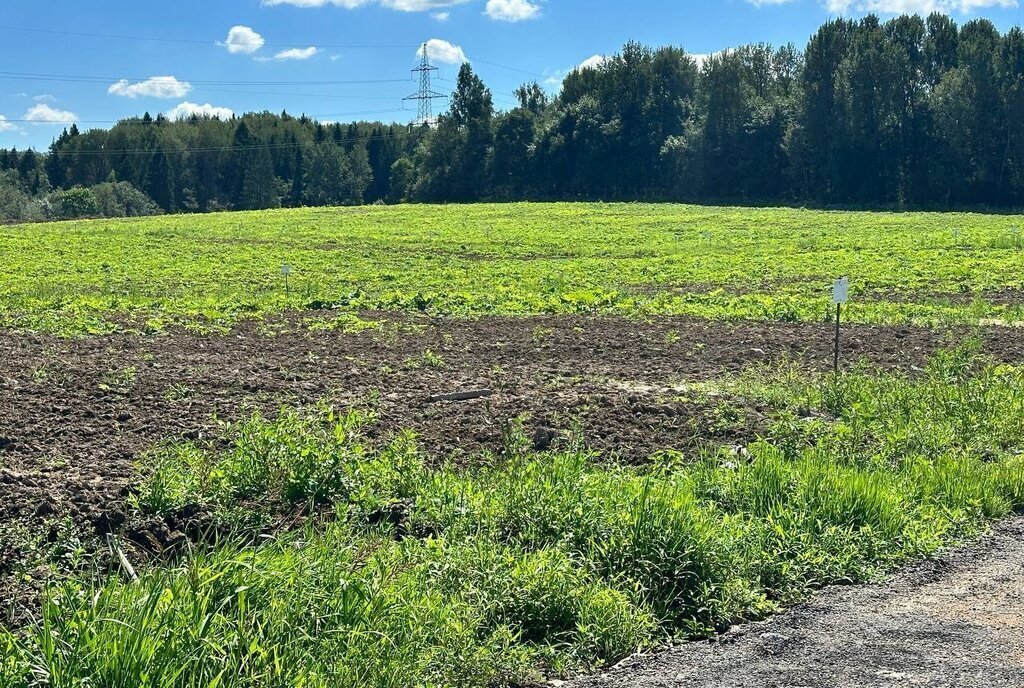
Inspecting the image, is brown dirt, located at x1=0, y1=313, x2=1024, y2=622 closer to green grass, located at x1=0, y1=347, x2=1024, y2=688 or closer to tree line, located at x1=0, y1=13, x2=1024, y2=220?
green grass, located at x1=0, y1=347, x2=1024, y2=688

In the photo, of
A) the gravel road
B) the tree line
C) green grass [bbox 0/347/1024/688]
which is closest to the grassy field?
green grass [bbox 0/347/1024/688]

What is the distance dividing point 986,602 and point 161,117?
150 m

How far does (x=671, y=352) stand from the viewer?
11.7 meters

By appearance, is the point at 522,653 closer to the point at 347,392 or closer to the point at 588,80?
the point at 347,392

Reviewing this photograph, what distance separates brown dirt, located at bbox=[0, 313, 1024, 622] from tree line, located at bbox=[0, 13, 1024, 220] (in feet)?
184

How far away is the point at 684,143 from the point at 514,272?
62.7 meters

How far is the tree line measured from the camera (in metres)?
65.4

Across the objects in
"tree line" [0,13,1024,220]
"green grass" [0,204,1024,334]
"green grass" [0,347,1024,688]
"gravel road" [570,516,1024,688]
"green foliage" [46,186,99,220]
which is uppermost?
"tree line" [0,13,1024,220]

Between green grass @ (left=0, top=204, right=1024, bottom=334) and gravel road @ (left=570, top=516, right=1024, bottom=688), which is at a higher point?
green grass @ (left=0, top=204, right=1024, bottom=334)

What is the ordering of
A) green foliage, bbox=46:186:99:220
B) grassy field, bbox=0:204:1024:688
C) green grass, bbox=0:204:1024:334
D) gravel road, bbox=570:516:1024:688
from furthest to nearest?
1. green foliage, bbox=46:186:99:220
2. green grass, bbox=0:204:1024:334
3. gravel road, bbox=570:516:1024:688
4. grassy field, bbox=0:204:1024:688

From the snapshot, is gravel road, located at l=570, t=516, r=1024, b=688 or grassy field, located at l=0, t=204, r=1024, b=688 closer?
grassy field, located at l=0, t=204, r=1024, b=688

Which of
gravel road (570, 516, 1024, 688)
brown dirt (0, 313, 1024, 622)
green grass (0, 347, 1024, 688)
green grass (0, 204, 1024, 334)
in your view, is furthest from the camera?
green grass (0, 204, 1024, 334)

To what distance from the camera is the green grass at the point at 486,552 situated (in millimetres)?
3727

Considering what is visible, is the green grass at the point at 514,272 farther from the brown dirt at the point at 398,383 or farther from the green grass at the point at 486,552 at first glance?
the green grass at the point at 486,552
